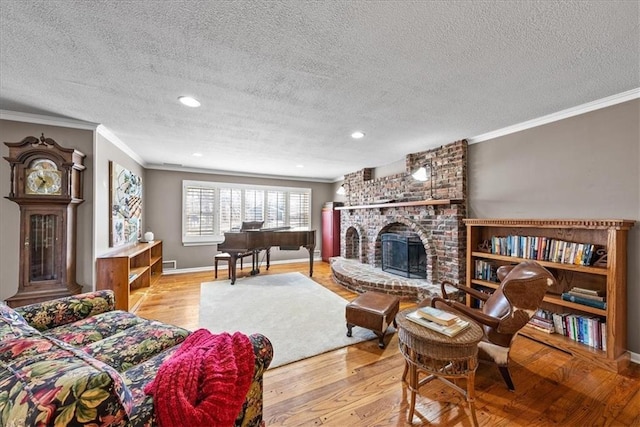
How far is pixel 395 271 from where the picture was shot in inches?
171

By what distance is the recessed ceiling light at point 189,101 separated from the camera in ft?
7.49

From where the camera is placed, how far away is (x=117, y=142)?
3578 mm

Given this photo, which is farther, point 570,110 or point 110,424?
point 570,110

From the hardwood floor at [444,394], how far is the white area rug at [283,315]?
19 centimetres

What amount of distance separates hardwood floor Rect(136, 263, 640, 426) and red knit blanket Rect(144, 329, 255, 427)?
0.77 metres

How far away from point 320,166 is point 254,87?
3.26 meters

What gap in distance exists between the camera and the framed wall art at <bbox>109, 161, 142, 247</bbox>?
11.2 ft

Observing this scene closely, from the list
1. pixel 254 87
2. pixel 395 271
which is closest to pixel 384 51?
pixel 254 87

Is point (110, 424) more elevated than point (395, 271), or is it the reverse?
point (110, 424)

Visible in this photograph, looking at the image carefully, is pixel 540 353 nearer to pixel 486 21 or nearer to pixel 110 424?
pixel 486 21

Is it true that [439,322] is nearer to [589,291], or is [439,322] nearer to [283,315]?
[589,291]

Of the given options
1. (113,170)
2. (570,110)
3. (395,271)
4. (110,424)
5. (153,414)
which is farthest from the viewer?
(395,271)

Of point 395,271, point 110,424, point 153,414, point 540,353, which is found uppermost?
point 110,424

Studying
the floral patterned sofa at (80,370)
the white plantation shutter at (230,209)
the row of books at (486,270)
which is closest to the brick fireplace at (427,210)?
the row of books at (486,270)
